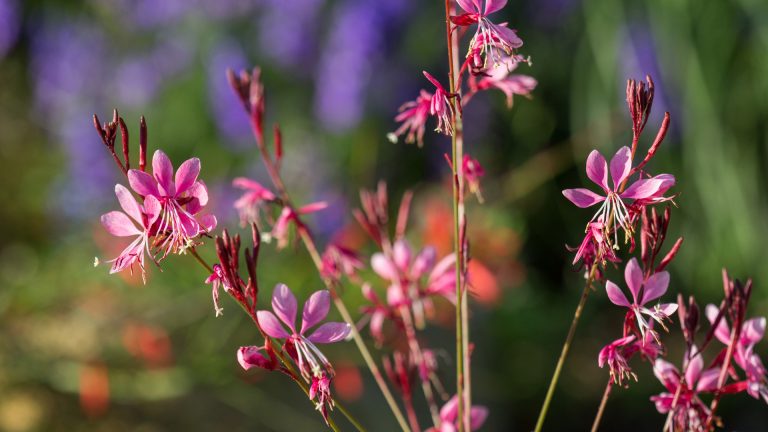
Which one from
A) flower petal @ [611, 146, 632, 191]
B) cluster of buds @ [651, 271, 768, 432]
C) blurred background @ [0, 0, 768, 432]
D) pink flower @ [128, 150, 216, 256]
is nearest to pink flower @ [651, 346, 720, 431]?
cluster of buds @ [651, 271, 768, 432]

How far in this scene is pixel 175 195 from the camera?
433 mm

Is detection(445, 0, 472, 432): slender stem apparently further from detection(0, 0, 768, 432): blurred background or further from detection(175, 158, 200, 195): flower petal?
detection(0, 0, 768, 432): blurred background

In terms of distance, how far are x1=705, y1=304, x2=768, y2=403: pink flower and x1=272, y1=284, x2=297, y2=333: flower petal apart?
205 mm

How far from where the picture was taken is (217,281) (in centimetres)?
44

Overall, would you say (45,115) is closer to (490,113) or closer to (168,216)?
(490,113)

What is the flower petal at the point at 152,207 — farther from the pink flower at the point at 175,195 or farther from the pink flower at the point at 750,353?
the pink flower at the point at 750,353

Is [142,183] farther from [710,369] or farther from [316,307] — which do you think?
[710,369]

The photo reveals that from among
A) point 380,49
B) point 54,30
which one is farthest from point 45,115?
point 380,49

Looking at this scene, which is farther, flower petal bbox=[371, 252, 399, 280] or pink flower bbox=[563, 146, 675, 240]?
flower petal bbox=[371, 252, 399, 280]

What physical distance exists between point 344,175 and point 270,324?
6.66ft

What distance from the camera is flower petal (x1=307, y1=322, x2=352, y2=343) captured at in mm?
440

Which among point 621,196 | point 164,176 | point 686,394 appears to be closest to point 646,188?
point 621,196

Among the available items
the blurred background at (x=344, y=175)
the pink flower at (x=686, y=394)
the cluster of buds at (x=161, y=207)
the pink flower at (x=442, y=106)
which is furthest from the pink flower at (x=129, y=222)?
the blurred background at (x=344, y=175)

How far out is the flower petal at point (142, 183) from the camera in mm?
418
